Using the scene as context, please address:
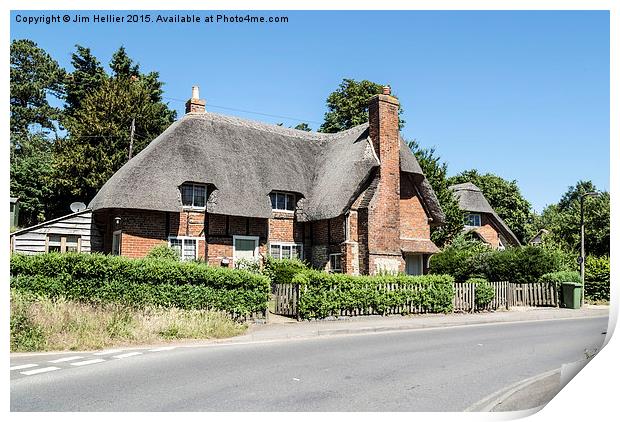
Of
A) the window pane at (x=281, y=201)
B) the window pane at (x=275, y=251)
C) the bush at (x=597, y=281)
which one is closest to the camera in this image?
the window pane at (x=275, y=251)

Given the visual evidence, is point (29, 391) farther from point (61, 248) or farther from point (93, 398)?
point (61, 248)

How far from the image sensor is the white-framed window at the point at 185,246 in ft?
75.2

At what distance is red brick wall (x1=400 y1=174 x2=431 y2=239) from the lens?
26828 millimetres

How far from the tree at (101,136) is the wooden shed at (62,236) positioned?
387 centimetres

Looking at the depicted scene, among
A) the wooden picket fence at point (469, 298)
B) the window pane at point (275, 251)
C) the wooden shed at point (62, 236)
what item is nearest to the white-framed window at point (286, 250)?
the window pane at point (275, 251)

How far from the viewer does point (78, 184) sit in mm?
27766

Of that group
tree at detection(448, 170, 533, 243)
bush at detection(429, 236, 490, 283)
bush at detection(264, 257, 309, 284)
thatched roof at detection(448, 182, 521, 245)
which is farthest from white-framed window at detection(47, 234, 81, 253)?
tree at detection(448, 170, 533, 243)

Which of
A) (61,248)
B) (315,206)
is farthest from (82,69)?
(315,206)

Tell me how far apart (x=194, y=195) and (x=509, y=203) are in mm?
48170

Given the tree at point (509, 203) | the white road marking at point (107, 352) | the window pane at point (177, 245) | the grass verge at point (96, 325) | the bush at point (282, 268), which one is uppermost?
the tree at point (509, 203)

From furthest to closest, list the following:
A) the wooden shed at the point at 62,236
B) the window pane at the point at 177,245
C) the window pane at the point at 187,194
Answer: the window pane at the point at 187,194, the window pane at the point at 177,245, the wooden shed at the point at 62,236

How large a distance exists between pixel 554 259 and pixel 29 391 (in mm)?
23924

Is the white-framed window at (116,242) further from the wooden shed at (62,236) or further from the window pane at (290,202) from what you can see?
the window pane at (290,202)

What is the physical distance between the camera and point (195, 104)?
27609 mm
